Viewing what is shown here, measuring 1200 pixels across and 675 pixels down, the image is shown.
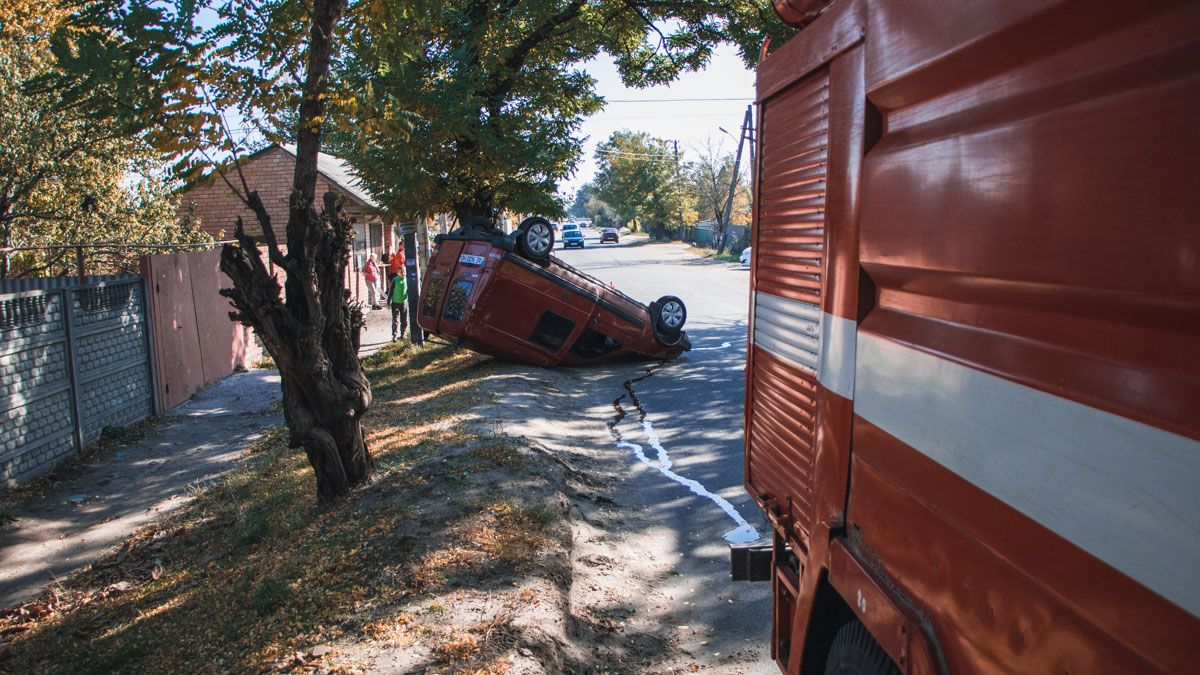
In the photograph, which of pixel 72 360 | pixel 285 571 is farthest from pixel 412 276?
pixel 285 571

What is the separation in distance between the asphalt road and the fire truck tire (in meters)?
1.66

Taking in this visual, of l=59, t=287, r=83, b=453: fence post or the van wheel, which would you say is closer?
l=59, t=287, r=83, b=453: fence post

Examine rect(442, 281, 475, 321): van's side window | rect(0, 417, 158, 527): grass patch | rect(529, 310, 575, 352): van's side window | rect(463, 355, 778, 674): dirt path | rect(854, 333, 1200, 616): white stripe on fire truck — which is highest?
rect(854, 333, 1200, 616): white stripe on fire truck

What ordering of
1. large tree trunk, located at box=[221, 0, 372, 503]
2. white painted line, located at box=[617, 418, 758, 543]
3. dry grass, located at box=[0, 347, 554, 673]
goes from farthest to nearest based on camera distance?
1. white painted line, located at box=[617, 418, 758, 543]
2. large tree trunk, located at box=[221, 0, 372, 503]
3. dry grass, located at box=[0, 347, 554, 673]

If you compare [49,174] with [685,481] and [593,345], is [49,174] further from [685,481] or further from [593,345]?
[685,481]

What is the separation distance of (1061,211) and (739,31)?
14817 mm

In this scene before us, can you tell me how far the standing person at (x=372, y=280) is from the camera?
67.5 ft

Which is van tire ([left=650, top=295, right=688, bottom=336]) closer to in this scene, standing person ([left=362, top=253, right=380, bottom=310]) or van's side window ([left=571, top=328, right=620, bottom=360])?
van's side window ([left=571, top=328, right=620, bottom=360])

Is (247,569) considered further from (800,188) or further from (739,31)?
(739,31)

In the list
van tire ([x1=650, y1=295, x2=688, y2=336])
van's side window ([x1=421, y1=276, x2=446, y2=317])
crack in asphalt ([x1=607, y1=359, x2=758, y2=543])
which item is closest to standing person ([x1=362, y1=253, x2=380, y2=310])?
van's side window ([x1=421, y1=276, x2=446, y2=317])

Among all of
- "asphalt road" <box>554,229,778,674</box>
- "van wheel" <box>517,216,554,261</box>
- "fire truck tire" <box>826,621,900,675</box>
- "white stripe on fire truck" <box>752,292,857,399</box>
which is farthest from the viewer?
"van wheel" <box>517,216,554,261</box>

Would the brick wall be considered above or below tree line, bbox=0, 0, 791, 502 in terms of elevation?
below

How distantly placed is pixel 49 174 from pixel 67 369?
708cm

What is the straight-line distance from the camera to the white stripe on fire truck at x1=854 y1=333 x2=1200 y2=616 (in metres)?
1.31
